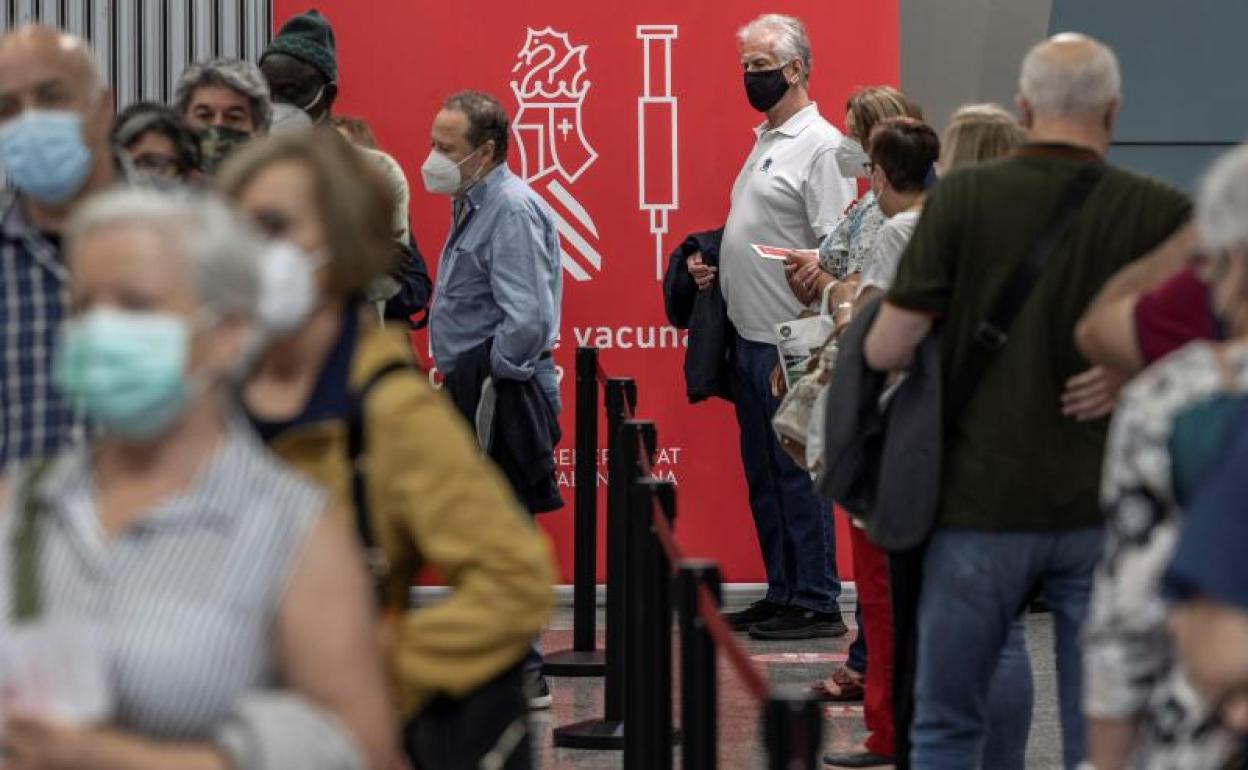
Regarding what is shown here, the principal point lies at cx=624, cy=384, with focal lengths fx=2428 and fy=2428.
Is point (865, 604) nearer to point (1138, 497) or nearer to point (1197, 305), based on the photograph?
point (1197, 305)

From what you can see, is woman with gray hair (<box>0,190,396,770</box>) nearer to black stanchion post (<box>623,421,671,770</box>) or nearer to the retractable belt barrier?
the retractable belt barrier

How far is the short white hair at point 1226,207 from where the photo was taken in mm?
2830

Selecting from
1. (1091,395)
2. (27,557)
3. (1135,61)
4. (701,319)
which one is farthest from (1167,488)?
(1135,61)

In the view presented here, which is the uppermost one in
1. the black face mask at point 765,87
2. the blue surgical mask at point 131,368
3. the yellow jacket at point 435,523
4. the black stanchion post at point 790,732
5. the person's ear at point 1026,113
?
the black face mask at point 765,87

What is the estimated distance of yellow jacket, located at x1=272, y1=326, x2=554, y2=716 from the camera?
3.05 m

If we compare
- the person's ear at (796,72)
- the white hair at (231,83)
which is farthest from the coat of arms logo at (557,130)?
the white hair at (231,83)

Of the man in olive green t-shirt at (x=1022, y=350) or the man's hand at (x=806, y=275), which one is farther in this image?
the man's hand at (x=806, y=275)

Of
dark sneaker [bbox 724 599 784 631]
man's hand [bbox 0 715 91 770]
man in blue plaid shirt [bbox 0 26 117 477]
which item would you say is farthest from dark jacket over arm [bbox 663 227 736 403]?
man's hand [bbox 0 715 91 770]

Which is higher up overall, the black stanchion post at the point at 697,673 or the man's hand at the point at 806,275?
the man's hand at the point at 806,275

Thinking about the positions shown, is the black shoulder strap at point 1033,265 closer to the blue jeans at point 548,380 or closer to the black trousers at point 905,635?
the black trousers at point 905,635

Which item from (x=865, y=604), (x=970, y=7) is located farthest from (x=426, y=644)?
(x=970, y=7)

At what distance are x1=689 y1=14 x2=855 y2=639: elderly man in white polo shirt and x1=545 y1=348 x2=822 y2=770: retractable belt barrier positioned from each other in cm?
66

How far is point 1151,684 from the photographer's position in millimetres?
3137

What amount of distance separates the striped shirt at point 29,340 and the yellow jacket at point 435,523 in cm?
81
